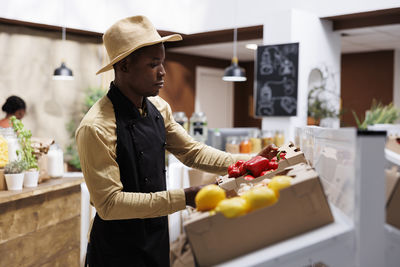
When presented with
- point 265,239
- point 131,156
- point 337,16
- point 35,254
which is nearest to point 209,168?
point 131,156

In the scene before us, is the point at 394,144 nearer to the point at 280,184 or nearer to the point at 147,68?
the point at 280,184

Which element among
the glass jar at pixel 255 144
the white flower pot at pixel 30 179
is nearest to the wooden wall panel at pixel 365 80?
the glass jar at pixel 255 144

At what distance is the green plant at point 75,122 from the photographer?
7.74 metres

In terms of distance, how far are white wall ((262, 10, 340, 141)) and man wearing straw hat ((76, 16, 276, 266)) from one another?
4.71 m

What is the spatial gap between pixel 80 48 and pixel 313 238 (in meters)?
7.54

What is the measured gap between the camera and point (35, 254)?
319 centimetres

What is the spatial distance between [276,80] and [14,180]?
4491 millimetres

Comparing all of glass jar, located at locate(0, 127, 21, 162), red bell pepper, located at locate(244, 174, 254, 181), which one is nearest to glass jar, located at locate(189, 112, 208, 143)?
glass jar, located at locate(0, 127, 21, 162)

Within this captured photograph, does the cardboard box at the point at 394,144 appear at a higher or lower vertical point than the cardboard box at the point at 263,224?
higher

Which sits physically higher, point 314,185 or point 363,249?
point 314,185

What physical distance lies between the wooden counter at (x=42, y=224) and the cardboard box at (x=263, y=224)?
7.03ft

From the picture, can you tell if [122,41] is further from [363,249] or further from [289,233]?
[363,249]

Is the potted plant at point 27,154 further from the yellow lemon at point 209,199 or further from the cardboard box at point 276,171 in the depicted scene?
the yellow lemon at point 209,199

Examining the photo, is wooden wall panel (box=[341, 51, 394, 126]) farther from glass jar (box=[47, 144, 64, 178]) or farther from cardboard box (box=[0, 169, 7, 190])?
cardboard box (box=[0, 169, 7, 190])
